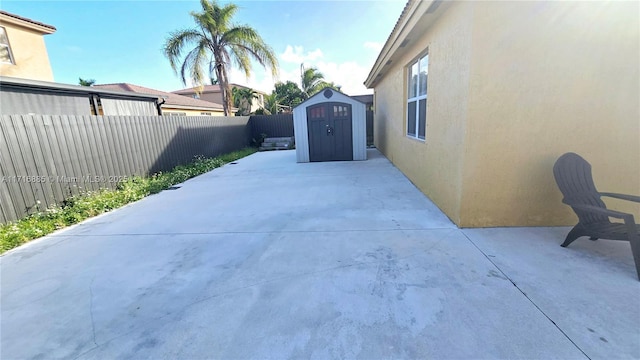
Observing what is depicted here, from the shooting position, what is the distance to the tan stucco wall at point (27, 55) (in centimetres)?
995

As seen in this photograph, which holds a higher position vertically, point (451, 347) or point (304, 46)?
point (304, 46)

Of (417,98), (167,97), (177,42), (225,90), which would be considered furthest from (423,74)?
(167,97)

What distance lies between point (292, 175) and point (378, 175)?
237cm

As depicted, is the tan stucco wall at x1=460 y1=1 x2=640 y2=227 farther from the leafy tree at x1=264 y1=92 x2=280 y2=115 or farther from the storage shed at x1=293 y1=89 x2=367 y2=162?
the leafy tree at x1=264 y1=92 x2=280 y2=115

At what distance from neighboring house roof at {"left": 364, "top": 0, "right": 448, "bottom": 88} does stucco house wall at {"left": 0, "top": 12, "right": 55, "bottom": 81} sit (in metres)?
13.8

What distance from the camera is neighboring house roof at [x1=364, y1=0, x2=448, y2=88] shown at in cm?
359

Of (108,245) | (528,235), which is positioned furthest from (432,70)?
(108,245)

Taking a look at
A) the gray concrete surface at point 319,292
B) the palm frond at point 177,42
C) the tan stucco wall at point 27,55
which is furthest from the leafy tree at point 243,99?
the gray concrete surface at point 319,292

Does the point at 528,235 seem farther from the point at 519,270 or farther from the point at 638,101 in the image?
the point at 638,101

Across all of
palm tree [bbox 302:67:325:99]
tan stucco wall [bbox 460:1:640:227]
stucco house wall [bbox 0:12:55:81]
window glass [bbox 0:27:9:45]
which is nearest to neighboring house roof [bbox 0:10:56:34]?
stucco house wall [bbox 0:12:55:81]

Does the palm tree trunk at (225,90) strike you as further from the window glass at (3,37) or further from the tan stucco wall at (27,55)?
the window glass at (3,37)

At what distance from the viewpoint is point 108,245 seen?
3.40m

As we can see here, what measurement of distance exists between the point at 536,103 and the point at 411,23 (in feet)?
7.50

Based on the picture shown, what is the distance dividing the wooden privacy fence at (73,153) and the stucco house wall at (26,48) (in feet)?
25.6
